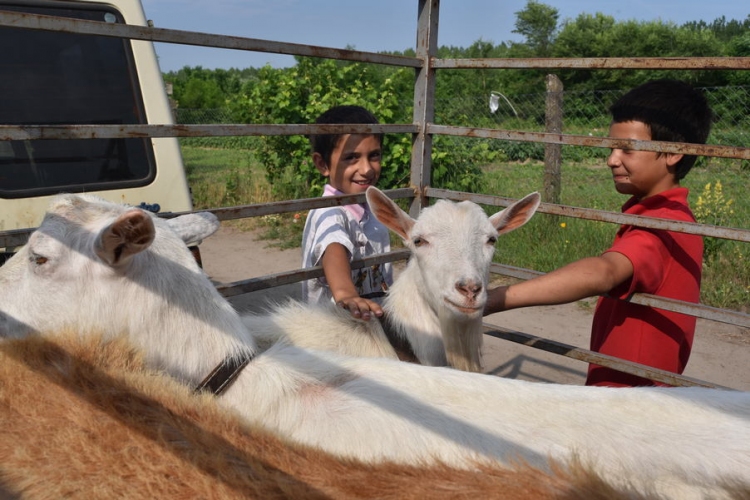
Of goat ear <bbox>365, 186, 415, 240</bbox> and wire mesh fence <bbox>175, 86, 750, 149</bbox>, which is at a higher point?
wire mesh fence <bbox>175, 86, 750, 149</bbox>

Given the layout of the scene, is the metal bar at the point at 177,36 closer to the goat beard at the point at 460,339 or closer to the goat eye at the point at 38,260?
the goat eye at the point at 38,260

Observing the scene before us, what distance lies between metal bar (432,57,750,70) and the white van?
2.59m

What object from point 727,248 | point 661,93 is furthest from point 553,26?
point 661,93

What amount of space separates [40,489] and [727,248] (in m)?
7.71

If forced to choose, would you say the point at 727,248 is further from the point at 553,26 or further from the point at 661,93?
the point at 553,26

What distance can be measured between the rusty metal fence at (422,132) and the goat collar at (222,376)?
92 centimetres

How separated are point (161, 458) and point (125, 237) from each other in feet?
2.68

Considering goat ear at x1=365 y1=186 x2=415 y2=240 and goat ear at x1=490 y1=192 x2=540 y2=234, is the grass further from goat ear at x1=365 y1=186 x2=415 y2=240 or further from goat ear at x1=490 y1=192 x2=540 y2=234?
goat ear at x1=365 y1=186 x2=415 y2=240

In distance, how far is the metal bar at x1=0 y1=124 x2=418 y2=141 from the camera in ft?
7.34

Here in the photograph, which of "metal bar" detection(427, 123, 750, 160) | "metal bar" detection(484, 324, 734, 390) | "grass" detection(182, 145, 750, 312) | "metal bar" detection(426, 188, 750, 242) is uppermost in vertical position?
"metal bar" detection(427, 123, 750, 160)

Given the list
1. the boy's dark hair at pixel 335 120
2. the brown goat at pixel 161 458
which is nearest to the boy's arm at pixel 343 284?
the boy's dark hair at pixel 335 120

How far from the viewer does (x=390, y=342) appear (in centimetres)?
310

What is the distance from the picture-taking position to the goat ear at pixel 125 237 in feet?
6.15

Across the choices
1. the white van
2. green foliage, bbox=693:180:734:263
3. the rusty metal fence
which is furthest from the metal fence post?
green foliage, bbox=693:180:734:263
